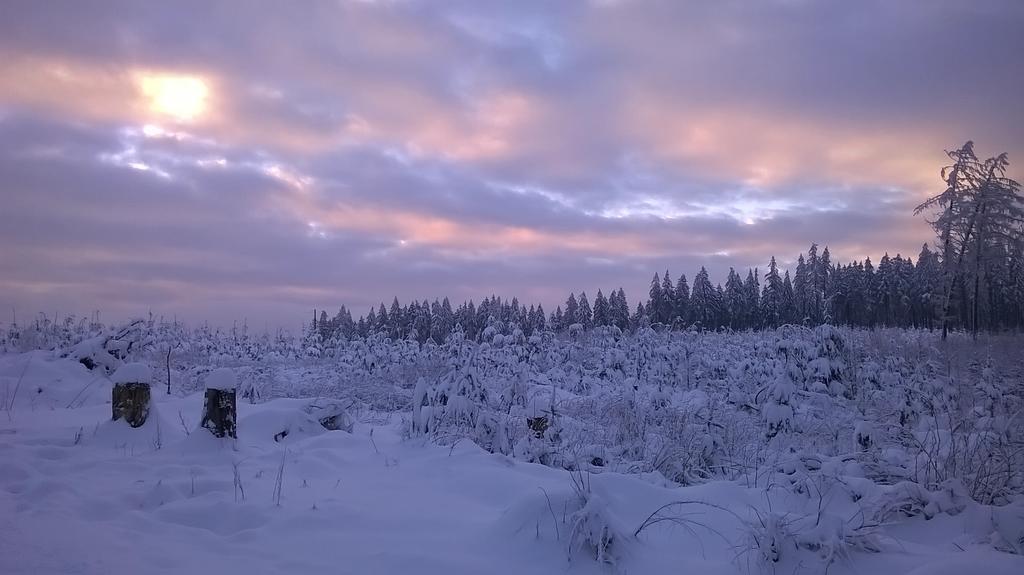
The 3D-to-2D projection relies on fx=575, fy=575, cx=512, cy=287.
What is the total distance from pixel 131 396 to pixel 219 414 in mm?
1086

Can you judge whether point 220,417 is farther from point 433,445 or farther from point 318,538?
point 318,538

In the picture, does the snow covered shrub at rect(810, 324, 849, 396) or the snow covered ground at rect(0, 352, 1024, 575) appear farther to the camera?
the snow covered shrub at rect(810, 324, 849, 396)

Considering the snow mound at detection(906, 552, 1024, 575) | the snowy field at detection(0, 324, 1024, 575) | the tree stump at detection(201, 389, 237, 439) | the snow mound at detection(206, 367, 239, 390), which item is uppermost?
the snow mound at detection(206, 367, 239, 390)

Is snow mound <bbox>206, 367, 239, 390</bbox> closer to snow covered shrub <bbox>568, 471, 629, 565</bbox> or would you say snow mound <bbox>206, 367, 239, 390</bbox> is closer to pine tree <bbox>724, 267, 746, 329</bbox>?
snow covered shrub <bbox>568, 471, 629, 565</bbox>

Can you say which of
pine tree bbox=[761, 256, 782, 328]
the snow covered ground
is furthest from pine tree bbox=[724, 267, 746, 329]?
the snow covered ground

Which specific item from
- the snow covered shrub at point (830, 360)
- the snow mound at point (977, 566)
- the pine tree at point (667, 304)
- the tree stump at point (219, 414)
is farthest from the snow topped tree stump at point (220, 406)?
the pine tree at point (667, 304)

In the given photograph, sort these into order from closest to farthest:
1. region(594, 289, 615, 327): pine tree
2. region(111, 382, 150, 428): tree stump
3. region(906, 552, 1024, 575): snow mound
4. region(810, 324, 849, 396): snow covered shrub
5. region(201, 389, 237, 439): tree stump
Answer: region(906, 552, 1024, 575): snow mound, region(201, 389, 237, 439): tree stump, region(111, 382, 150, 428): tree stump, region(810, 324, 849, 396): snow covered shrub, region(594, 289, 615, 327): pine tree

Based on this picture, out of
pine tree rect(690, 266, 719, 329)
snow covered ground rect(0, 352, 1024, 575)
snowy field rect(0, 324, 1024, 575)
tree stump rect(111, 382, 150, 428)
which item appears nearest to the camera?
snow covered ground rect(0, 352, 1024, 575)

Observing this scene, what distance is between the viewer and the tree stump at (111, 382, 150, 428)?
6238 millimetres

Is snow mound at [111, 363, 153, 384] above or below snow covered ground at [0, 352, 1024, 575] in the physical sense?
above

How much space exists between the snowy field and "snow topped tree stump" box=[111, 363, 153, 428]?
116 millimetres

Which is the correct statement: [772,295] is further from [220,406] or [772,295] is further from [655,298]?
[220,406]

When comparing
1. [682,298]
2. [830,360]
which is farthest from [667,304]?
[830,360]

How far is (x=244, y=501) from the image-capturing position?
4.23 m
